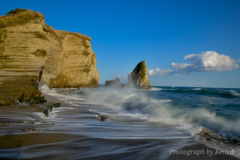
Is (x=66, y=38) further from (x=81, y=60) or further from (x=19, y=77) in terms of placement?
(x=19, y=77)

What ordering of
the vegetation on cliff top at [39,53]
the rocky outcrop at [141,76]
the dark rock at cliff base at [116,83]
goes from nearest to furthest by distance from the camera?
the vegetation on cliff top at [39,53], the rocky outcrop at [141,76], the dark rock at cliff base at [116,83]

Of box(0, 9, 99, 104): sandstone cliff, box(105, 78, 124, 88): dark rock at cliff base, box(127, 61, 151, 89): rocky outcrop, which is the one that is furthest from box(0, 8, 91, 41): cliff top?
box(105, 78, 124, 88): dark rock at cliff base

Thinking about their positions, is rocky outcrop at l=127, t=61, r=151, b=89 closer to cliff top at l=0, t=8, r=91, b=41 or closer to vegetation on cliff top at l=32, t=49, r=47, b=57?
cliff top at l=0, t=8, r=91, b=41

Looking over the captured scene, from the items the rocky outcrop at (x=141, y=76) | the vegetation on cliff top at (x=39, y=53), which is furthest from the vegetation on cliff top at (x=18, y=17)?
the rocky outcrop at (x=141, y=76)

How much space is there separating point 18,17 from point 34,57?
835 cm

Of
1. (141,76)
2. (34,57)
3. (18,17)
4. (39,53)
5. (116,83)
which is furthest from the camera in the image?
(116,83)

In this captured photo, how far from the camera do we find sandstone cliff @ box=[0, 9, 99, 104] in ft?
28.1

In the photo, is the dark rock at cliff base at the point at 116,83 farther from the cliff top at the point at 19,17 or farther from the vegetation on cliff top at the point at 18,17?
the vegetation on cliff top at the point at 18,17

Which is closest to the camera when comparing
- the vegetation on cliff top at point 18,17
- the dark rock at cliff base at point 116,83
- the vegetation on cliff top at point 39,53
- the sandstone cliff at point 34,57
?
the sandstone cliff at point 34,57

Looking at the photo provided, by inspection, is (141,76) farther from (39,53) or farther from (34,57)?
(34,57)

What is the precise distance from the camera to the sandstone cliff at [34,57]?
8562 mm

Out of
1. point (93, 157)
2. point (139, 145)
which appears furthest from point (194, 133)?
point (93, 157)

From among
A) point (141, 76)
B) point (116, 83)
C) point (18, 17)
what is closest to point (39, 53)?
point (18, 17)

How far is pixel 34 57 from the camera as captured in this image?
1267cm
